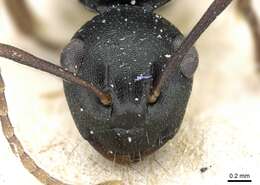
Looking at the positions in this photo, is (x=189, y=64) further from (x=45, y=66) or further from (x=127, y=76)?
(x=45, y=66)

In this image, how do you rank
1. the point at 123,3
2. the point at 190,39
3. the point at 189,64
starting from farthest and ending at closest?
the point at 123,3, the point at 189,64, the point at 190,39

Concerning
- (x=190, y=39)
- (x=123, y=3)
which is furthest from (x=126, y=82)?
(x=123, y=3)

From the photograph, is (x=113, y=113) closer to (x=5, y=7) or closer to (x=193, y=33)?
(x=193, y=33)

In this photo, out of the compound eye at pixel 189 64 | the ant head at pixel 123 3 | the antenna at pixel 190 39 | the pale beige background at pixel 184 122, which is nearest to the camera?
the antenna at pixel 190 39

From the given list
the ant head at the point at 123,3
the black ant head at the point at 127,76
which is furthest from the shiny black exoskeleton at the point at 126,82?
the ant head at the point at 123,3

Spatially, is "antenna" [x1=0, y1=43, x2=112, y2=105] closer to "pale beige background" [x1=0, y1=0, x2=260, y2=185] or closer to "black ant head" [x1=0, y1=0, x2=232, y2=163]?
"black ant head" [x1=0, y1=0, x2=232, y2=163]

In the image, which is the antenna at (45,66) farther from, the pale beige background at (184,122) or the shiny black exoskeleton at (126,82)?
the pale beige background at (184,122)

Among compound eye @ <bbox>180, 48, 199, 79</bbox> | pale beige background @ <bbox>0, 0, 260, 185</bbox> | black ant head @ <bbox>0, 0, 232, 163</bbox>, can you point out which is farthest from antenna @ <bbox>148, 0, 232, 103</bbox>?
pale beige background @ <bbox>0, 0, 260, 185</bbox>
